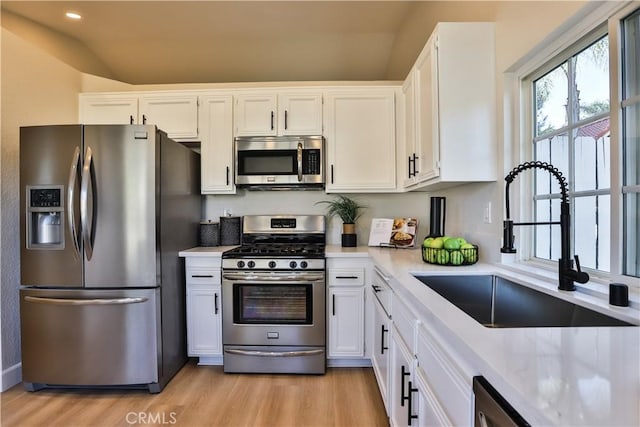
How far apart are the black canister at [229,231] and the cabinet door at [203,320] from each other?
0.57 m

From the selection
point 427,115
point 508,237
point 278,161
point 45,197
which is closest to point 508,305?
point 508,237

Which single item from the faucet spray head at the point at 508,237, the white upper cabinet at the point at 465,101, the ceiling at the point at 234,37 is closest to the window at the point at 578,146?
the white upper cabinet at the point at 465,101

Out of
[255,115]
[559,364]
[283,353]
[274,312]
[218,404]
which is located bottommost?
[218,404]

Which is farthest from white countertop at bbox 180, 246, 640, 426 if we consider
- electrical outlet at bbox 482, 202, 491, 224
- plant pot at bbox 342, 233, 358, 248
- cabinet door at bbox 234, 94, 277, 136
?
cabinet door at bbox 234, 94, 277, 136

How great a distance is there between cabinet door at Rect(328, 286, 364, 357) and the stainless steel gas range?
0.34ft

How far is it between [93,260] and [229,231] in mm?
1115

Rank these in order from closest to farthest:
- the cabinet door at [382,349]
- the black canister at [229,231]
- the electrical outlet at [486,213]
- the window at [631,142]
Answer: the window at [631,142] < the cabinet door at [382,349] < the electrical outlet at [486,213] < the black canister at [229,231]

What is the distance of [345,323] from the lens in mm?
2510

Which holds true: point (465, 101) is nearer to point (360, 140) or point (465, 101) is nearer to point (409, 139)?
point (409, 139)

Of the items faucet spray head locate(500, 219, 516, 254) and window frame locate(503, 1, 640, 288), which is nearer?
window frame locate(503, 1, 640, 288)

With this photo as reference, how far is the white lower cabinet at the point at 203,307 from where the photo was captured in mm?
2543

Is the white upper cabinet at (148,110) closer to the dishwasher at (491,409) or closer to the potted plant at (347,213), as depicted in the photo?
the potted plant at (347,213)

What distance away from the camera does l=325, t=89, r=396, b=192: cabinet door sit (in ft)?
→ 9.21

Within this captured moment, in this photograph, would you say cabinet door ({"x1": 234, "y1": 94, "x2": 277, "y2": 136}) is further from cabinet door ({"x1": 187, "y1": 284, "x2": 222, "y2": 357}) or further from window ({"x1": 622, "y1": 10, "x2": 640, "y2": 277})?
window ({"x1": 622, "y1": 10, "x2": 640, "y2": 277})
